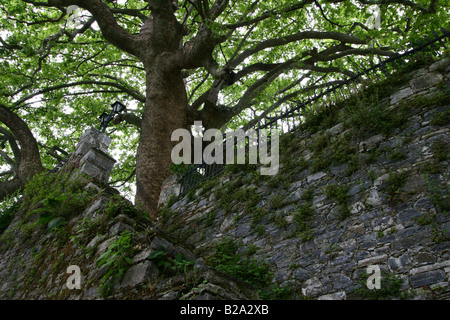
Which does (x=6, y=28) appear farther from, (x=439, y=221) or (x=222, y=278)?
(x=439, y=221)

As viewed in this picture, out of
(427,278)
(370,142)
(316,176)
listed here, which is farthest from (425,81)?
(427,278)

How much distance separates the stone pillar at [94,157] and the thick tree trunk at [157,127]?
1085mm

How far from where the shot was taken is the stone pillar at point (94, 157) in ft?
20.7

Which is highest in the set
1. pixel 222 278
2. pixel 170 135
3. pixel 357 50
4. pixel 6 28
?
pixel 6 28

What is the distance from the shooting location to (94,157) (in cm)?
649

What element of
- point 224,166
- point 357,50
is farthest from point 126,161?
point 357,50

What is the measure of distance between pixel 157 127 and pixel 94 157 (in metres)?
2.20

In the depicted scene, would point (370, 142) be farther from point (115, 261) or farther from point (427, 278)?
point (115, 261)

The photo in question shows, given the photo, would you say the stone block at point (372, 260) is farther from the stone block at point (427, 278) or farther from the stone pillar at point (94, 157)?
the stone pillar at point (94, 157)

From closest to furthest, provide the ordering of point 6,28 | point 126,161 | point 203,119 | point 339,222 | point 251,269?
point 339,222, point 251,269, point 203,119, point 6,28, point 126,161

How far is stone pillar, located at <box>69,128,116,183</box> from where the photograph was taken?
6319mm

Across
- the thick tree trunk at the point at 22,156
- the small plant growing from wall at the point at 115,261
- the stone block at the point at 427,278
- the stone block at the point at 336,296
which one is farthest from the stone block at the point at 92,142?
the stone block at the point at 427,278
